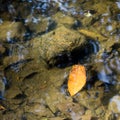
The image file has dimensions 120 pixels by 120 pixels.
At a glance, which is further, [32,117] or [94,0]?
[94,0]

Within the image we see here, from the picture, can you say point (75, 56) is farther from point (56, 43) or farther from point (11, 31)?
point (11, 31)

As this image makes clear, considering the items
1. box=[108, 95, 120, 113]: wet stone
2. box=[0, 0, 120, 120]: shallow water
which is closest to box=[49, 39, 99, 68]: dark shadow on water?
box=[0, 0, 120, 120]: shallow water

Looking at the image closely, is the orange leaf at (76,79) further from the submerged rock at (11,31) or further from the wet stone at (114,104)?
the submerged rock at (11,31)

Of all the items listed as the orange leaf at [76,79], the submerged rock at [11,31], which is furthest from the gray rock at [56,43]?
the submerged rock at [11,31]

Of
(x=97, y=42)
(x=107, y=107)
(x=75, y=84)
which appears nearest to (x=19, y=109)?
(x=75, y=84)

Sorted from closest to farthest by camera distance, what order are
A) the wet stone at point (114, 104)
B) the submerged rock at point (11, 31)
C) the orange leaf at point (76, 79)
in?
the wet stone at point (114, 104)
the orange leaf at point (76, 79)
the submerged rock at point (11, 31)

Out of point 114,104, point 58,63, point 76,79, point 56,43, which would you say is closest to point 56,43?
point 56,43

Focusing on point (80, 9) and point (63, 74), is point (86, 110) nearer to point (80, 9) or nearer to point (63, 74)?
point (63, 74)
